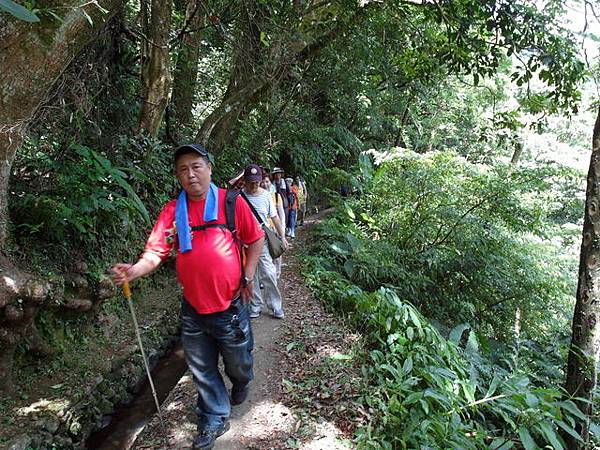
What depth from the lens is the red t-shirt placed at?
8.92ft

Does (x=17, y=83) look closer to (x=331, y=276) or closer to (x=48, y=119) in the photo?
(x=48, y=119)

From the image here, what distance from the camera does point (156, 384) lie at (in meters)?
5.12

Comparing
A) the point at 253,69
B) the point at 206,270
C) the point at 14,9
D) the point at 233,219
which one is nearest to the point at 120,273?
the point at 206,270

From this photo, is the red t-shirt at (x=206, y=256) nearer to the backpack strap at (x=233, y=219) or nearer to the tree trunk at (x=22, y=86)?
the backpack strap at (x=233, y=219)

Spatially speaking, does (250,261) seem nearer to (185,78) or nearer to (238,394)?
(238,394)

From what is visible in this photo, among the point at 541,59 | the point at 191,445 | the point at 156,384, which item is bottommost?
the point at 156,384

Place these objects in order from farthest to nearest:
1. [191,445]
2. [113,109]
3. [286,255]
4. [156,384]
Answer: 1. [286,255]
2. [113,109]
3. [156,384]
4. [191,445]

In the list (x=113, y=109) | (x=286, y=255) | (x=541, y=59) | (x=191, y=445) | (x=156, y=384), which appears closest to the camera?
(x=191, y=445)

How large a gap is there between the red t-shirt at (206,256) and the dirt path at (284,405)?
1127 millimetres

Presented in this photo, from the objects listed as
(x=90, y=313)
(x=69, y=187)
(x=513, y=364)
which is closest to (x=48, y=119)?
(x=69, y=187)

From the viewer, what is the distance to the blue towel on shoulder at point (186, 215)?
2701mm

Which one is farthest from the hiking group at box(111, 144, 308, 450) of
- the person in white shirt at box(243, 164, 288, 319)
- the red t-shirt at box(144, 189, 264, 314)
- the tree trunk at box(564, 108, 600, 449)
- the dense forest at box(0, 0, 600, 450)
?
the tree trunk at box(564, 108, 600, 449)

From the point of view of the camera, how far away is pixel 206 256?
8.89 feet

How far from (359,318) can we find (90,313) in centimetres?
336
